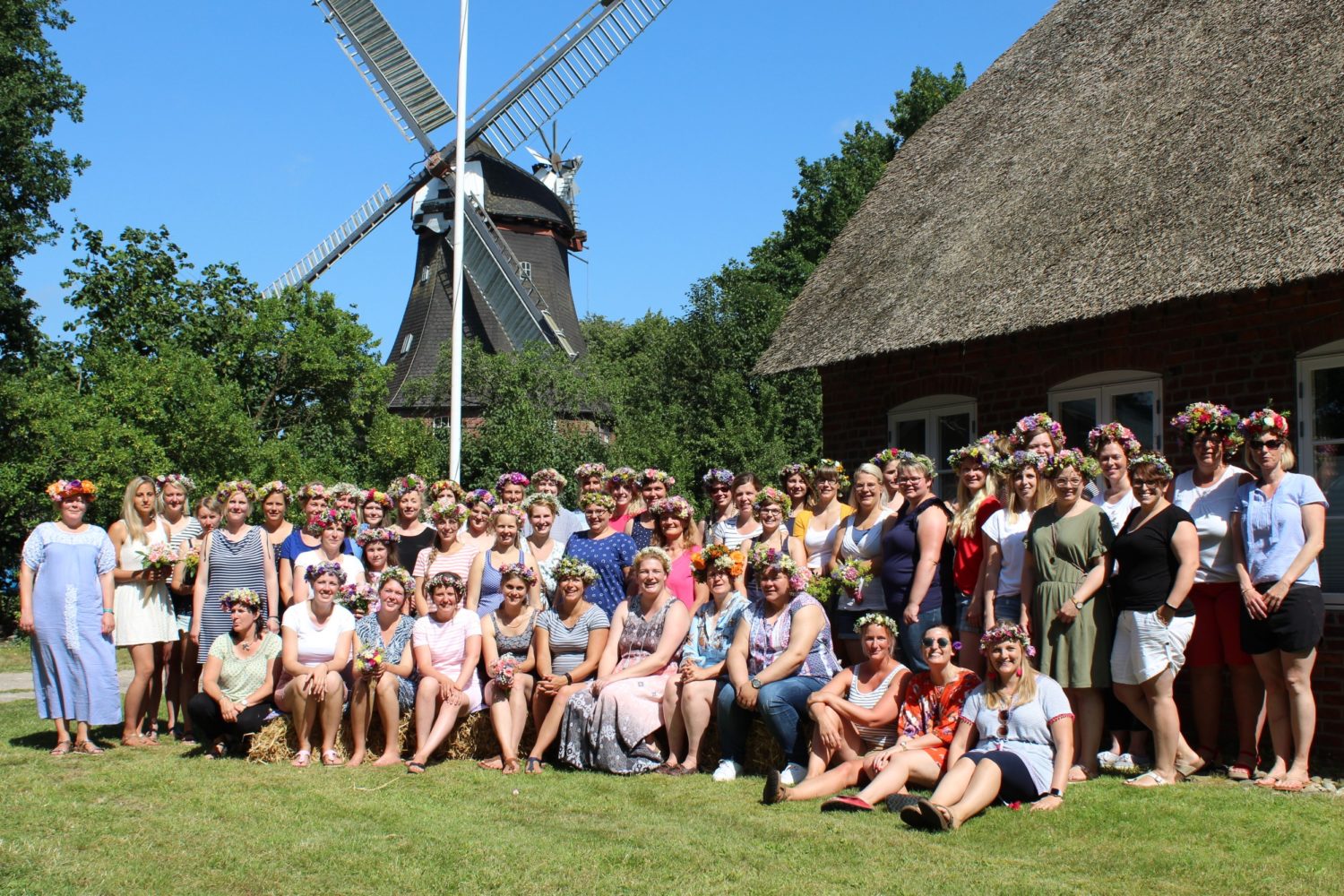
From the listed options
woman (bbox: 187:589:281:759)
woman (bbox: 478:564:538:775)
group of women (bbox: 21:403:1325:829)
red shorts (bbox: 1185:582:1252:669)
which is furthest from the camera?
woman (bbox: 187:589:281:759)

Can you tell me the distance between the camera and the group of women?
643 centimetres

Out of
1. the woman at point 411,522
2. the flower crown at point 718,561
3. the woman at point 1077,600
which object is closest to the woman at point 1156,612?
the woman at point 1077,600

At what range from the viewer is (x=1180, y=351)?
8.30 metres

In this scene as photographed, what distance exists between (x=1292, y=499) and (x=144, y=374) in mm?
18542

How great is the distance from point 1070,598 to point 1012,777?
1.24m

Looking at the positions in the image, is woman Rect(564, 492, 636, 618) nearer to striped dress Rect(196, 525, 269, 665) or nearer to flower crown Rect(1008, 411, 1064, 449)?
striped dress Rect(196, 525, 269, 665)

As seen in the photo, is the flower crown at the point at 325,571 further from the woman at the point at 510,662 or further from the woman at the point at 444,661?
the woman at the point at 510,662

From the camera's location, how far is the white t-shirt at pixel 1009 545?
7090mm

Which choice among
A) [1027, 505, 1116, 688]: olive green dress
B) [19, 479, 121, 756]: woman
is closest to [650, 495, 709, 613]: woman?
[1027, 505, 1116, 688]: olive green dress

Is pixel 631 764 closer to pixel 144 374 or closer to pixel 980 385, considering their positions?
pixel 980 385

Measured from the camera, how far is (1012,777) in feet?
19.4

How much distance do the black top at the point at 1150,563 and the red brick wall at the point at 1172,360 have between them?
4.76 feet

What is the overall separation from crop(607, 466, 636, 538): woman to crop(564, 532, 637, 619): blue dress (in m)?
0.88

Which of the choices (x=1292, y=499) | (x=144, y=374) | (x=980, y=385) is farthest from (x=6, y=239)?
(x=1292, y=499)
